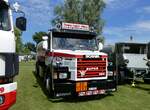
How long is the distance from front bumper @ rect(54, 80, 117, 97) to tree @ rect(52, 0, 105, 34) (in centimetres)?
3955

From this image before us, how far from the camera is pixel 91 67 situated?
13.6 m

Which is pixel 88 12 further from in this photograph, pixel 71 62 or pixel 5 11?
pixel 5 11

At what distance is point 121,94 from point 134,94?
671 mm

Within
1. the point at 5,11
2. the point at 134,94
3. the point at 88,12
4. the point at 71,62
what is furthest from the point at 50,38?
the point at 88,12

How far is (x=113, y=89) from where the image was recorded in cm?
1449

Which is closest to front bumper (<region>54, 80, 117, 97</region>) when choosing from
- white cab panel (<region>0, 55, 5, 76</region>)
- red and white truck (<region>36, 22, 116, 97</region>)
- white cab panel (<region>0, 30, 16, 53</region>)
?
red and white truck (<region>36, 22, 116, 97</region>)

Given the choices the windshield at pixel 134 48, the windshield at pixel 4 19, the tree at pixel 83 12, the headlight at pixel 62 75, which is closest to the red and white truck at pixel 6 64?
the windshield at pixel 4 19

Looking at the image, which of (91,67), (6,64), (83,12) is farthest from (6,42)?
(83,12)

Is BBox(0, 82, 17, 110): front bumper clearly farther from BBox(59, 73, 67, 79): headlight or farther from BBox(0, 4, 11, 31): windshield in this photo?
BBox(59, 73, 67, 79): headlight

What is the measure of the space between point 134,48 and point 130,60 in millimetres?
→ 1394

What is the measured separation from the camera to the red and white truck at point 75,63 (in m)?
13.2

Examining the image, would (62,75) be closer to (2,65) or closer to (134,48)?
(2,65)

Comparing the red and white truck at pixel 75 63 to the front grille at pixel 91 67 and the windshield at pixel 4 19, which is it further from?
the windshield at pixel 4 19

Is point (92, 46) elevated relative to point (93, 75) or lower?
elevated
